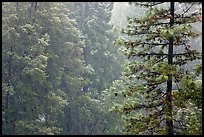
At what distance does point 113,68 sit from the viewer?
77.0 feet

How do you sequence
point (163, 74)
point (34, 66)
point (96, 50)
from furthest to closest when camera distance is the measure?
point (96, 50) → point (34, 66) → point (163, 74)

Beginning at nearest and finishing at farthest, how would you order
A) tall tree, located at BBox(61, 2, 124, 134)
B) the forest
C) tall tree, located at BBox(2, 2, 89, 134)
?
tall tree, located at BBox(2, 2, 89, 134)
the forest
tall tree, located at BBox(61, 2, 124, 134)

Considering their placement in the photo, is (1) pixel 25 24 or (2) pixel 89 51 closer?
(1) pixel 25 24

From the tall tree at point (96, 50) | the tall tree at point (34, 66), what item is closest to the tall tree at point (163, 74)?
the tall tree at point (34, 66)

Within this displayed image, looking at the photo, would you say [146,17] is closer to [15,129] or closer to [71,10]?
[15,129]

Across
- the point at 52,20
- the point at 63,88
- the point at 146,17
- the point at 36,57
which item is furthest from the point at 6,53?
the point at 146,17

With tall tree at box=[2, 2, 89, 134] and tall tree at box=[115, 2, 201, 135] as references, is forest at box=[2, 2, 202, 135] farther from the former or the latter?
tall tree at box=[115, 2, 201, 135]

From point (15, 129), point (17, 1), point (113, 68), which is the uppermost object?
point (17, 1)

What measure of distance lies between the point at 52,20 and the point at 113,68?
5951mm

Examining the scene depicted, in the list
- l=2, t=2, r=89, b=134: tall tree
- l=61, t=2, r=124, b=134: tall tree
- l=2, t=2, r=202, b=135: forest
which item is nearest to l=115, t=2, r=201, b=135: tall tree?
l=2, t=2, r=202, b=135: forest

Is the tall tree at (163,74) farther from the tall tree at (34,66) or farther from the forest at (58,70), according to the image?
the tall tree at (34,66)

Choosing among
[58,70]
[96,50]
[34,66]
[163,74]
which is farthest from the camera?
[96,50]

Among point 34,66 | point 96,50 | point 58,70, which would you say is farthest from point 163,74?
point 96,50

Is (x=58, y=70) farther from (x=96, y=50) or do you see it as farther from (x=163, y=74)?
(x=163, y=74)
